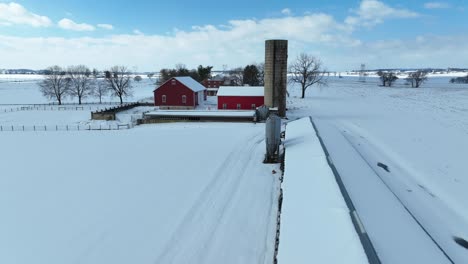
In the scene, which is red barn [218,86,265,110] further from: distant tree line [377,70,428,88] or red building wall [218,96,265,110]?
distant tree line [377,70,428,88]

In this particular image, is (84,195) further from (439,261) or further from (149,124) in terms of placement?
(149,124)

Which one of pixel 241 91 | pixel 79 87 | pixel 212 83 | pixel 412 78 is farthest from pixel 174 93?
pixel 412 78

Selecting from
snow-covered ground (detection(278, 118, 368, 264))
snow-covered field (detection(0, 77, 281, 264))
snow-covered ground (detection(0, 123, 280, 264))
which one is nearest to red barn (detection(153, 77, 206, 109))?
snow-covered field (detection(0, 77, 281, 264))

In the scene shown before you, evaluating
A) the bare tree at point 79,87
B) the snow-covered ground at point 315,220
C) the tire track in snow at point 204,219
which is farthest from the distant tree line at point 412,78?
the snow-covered ground at point 315,220

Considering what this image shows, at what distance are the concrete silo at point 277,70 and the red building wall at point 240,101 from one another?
3.33m

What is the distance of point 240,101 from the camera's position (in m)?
33.8

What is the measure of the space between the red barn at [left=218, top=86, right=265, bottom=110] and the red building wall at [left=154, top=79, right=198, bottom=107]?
502cm

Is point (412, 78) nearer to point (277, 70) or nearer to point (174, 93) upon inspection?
point (277, 70)

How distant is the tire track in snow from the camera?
25.2 ft

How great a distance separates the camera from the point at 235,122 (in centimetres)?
2773

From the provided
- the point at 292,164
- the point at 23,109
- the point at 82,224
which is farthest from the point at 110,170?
the point at 23,109

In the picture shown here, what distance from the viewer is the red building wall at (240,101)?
3328cm

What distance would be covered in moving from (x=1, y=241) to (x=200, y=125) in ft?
61.7

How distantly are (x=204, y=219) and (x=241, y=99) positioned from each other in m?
25.3
